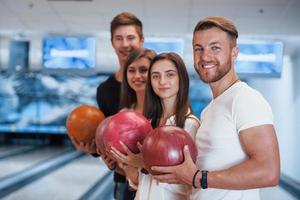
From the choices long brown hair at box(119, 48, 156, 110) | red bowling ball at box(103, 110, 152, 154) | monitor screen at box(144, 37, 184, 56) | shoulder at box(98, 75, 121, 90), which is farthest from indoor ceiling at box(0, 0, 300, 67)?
red bowling ball at box(103, 110, 152, 154)

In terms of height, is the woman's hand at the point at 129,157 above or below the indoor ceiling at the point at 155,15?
below

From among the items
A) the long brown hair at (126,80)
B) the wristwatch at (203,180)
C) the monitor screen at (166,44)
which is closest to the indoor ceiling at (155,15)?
the monitor screen at (166,44)

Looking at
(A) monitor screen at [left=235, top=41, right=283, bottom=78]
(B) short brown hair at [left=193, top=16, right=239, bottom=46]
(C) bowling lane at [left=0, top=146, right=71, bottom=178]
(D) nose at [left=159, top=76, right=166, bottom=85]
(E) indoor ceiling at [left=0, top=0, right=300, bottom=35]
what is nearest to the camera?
(B) short brown hair at [left=193, top=16, right=239, bottom=46]

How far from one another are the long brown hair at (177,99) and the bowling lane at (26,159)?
3980 mm

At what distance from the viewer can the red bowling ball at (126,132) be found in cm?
104

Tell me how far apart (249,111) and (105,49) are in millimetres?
4412

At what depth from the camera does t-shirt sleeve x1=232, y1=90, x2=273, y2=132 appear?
33.0 inches

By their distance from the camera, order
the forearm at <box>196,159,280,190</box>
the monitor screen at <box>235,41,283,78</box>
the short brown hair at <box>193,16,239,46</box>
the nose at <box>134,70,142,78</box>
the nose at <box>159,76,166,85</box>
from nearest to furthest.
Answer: the forearm at <box>196,159,280,190</box> < the short brown hair at <box>193,16,239,46</box> < the nose at <box>159,76,166,85</box> < the nose at <box>134,70,142,78</box> < the monitor screen at <box>235,41,283,78</box>

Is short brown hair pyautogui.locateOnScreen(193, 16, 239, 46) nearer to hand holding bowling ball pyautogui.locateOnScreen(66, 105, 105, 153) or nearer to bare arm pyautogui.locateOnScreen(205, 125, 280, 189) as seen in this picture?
bare arm pyautogui.locateOnScreen(205, 125, 280, 189)

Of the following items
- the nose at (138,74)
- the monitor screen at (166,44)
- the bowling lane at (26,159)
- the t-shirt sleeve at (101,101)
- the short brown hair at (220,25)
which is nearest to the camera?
the short brown hair at (220,25)

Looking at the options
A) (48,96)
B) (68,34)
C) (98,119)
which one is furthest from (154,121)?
(48,96)

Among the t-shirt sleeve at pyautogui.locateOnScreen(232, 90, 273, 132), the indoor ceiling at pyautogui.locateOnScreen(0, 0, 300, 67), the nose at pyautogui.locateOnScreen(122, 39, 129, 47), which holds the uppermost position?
the indoor ceiling at pyautogui.locateOnScreen(0, 0, 300, 67)

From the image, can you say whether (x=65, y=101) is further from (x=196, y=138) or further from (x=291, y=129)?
(x=196, y=138)

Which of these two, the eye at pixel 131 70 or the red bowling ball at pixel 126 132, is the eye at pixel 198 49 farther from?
the eye at pixel 131 70
